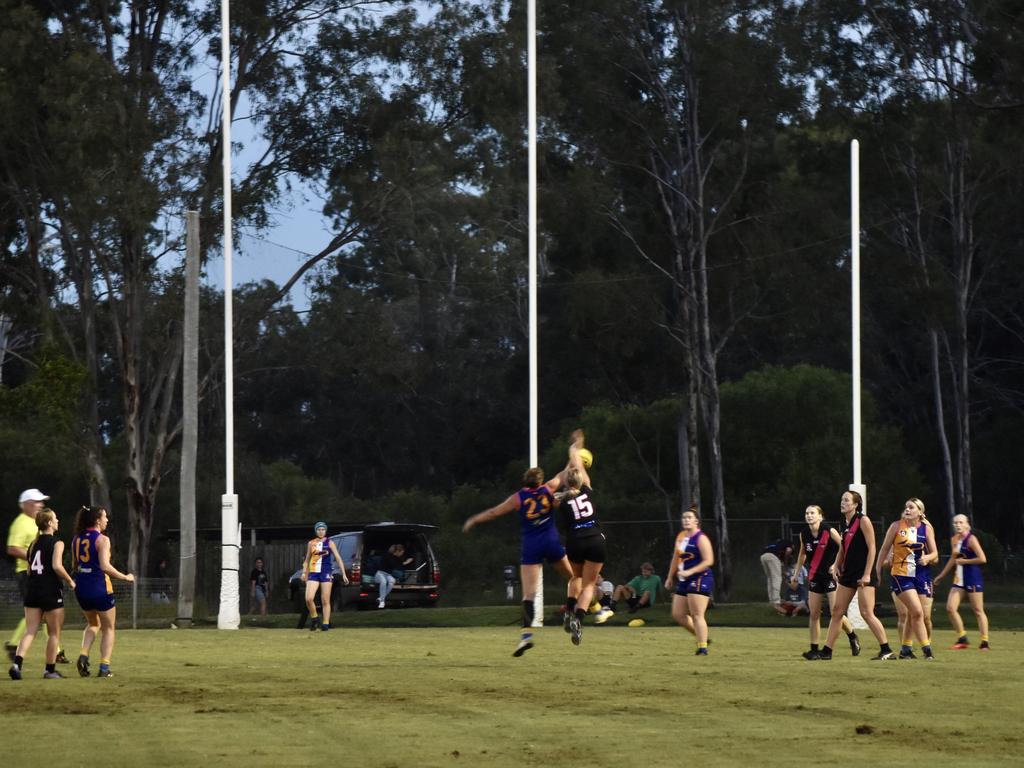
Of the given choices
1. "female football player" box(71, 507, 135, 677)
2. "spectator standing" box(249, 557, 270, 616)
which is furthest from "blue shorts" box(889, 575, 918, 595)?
"spectator standing" box(249, 557, 270, 616)

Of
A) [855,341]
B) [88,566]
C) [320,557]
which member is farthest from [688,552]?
[855,341]

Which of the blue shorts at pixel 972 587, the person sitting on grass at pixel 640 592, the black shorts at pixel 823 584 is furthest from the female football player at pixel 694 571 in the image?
the person sitting on grass at pixel 640 592

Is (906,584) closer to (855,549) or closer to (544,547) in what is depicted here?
(855,549)

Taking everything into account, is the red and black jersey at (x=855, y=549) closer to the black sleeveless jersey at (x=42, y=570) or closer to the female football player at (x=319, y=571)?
the black sleeveless jersey at (x=42, y=570)

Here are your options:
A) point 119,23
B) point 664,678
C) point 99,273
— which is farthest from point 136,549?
point 664,678

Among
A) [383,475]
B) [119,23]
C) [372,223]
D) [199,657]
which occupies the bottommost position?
[199,657]

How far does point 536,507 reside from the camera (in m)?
18.4

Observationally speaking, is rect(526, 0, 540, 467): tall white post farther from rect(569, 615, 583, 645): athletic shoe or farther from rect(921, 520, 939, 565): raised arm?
rect(569, 615, 583, 645): athletic shoe

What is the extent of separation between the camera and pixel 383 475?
7512 centimetres

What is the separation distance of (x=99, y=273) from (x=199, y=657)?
85.8 feet

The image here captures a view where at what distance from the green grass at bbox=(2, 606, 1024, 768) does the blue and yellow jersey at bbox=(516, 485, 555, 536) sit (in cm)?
142

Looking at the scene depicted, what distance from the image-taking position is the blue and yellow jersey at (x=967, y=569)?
22.3 metres

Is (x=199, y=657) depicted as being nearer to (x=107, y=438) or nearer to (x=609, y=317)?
(x=609, y=317)

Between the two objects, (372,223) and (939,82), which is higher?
Answer: (939,82)
